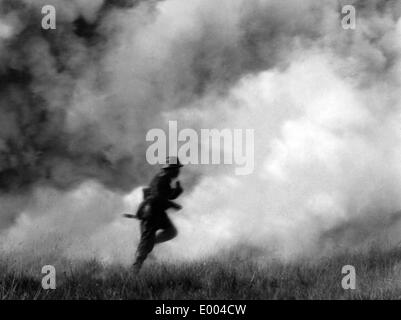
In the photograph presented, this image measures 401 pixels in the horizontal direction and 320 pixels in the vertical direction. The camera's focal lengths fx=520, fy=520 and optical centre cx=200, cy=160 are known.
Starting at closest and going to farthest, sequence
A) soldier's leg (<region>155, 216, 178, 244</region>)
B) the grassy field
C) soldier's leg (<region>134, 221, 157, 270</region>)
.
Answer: the grassy field < soldier's leg (<region>134, 221, 157, 270</region>) < soldier's leg (<region>155, 216, 178, 244</region>)

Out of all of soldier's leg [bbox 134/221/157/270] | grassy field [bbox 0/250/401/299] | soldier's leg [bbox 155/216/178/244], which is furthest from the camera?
soldier's leg [bbox 155/216/178/244]

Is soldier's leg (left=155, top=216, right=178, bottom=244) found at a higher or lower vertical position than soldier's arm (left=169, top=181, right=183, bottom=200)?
lower

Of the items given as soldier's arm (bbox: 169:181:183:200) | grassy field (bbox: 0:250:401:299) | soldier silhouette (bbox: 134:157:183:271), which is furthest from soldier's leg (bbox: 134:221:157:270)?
soldier's arm (bbox: 169:181:183:200)

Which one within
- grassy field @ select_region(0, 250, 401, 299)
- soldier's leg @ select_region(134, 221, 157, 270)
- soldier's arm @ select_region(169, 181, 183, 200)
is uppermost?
soldier's arm @ select_region(169, 181, 183, 200)

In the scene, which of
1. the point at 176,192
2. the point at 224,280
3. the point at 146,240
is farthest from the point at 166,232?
the point at 224,280

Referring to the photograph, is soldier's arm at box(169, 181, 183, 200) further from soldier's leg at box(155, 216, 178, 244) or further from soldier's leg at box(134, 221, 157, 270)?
soldier's leg at box(134, 221, 157, 270)

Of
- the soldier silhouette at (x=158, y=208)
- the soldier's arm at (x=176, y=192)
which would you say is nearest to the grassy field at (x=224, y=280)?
the soldier silhouette at (x=158, y=208)

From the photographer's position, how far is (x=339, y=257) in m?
6.24

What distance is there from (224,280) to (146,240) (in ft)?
4.10

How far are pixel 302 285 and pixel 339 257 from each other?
800 mm

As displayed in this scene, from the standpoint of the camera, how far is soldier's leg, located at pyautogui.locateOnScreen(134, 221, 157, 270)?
21.0ft

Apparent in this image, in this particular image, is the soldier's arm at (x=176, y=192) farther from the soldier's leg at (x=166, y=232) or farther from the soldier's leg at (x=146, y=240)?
the soldier's leg at (x=146, y=240)

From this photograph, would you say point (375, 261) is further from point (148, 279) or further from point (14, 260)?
point (14, 260)
